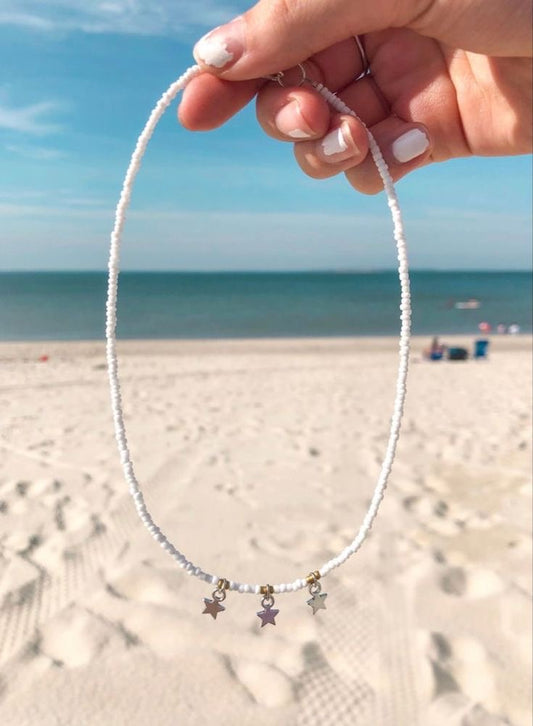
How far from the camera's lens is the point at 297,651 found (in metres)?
3.08

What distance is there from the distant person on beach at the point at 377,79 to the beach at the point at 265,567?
6.58 feet

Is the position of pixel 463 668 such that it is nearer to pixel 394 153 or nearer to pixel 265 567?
Result: pixel 265 567

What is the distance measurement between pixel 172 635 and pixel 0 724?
0.78 meters

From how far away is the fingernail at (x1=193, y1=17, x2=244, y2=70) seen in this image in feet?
5.82

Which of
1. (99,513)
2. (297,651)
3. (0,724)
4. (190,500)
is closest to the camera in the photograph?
(0,724)

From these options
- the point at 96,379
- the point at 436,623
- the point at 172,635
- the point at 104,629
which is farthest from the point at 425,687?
the point at 96,379

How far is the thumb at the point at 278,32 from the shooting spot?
69.0 inches

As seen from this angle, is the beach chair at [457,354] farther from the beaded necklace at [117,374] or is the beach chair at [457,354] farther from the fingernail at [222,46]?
the fingernail at [222,46]

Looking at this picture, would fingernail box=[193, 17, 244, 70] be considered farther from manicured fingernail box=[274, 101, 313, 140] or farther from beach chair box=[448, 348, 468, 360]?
beach chair box=[448, 348, 468, 360]

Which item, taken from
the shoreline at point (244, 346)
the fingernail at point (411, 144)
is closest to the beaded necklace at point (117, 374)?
the fingernail at point (411, 144)

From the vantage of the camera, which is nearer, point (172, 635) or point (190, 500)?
point (172, 635)

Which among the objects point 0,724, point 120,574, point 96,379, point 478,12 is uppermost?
point 478,12

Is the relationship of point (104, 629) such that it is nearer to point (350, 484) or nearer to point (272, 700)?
point (272, 700)

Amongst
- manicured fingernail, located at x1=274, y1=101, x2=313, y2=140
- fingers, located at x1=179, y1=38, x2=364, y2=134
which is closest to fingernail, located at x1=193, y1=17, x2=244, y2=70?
fingers, located at x1=179, y1=38, x2=364, y2=134
